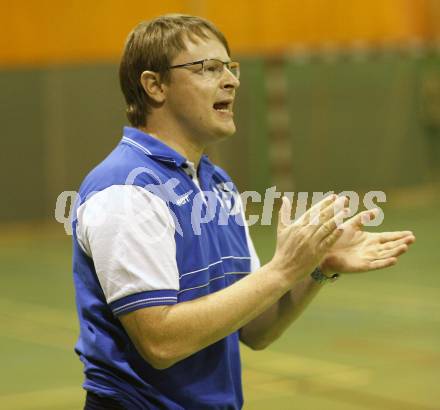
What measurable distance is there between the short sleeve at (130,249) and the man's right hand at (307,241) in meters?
0.26

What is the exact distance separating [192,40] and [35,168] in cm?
1010

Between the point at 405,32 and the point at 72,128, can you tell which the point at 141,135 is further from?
the point at 405,32

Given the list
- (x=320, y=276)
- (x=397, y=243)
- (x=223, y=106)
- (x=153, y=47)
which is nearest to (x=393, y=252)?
(x=397, y=243)

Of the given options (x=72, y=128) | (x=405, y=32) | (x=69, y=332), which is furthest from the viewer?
(x=405, y=32)

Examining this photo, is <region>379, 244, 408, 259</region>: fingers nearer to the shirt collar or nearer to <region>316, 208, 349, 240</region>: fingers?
<region>316, 208, 349, 240</region>: fingers

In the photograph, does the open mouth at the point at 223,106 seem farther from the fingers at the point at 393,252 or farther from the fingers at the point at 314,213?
the fingers at the point at 393,252

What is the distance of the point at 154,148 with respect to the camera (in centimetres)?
253

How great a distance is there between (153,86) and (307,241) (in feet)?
1.90

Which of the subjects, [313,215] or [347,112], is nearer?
[313,215]

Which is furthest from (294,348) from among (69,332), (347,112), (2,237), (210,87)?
(347,112)

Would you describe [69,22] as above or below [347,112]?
above

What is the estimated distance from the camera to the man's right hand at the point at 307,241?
2.35 m

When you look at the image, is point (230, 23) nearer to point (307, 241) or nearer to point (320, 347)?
point (320, 347)

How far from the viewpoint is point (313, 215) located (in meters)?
2.38
